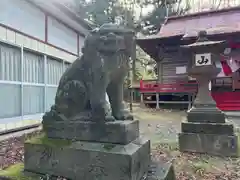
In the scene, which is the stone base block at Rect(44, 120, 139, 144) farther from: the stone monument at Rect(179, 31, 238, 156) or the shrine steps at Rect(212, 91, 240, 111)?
the shrine steps at Rect(212, 91, 240, 111)

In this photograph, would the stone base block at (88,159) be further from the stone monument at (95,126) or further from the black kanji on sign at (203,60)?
the black kanji on sign at (203,60)

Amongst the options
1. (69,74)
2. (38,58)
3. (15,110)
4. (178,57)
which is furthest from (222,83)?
(69,74)

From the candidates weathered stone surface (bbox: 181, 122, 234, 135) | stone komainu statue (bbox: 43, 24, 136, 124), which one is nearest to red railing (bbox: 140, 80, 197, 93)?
weathered stone surface (bbox: 181, 122, 234, 135)

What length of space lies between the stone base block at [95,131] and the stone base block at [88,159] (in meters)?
0.05

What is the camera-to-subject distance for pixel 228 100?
992 centimetres

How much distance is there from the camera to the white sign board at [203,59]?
13.5ft

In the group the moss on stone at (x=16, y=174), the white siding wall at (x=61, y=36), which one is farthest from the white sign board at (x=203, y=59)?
the white siding wall at (x=61, y=36)

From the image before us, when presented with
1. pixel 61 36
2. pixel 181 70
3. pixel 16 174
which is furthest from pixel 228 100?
pixel 16 174

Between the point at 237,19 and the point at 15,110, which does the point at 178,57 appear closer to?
the point at 237,19

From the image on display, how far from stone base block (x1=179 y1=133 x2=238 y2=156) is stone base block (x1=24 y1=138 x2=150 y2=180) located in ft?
7.03

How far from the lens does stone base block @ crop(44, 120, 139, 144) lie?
6.38ft

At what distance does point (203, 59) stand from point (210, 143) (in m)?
1.58

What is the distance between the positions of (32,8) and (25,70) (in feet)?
6.13

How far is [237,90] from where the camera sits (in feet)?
32.8
